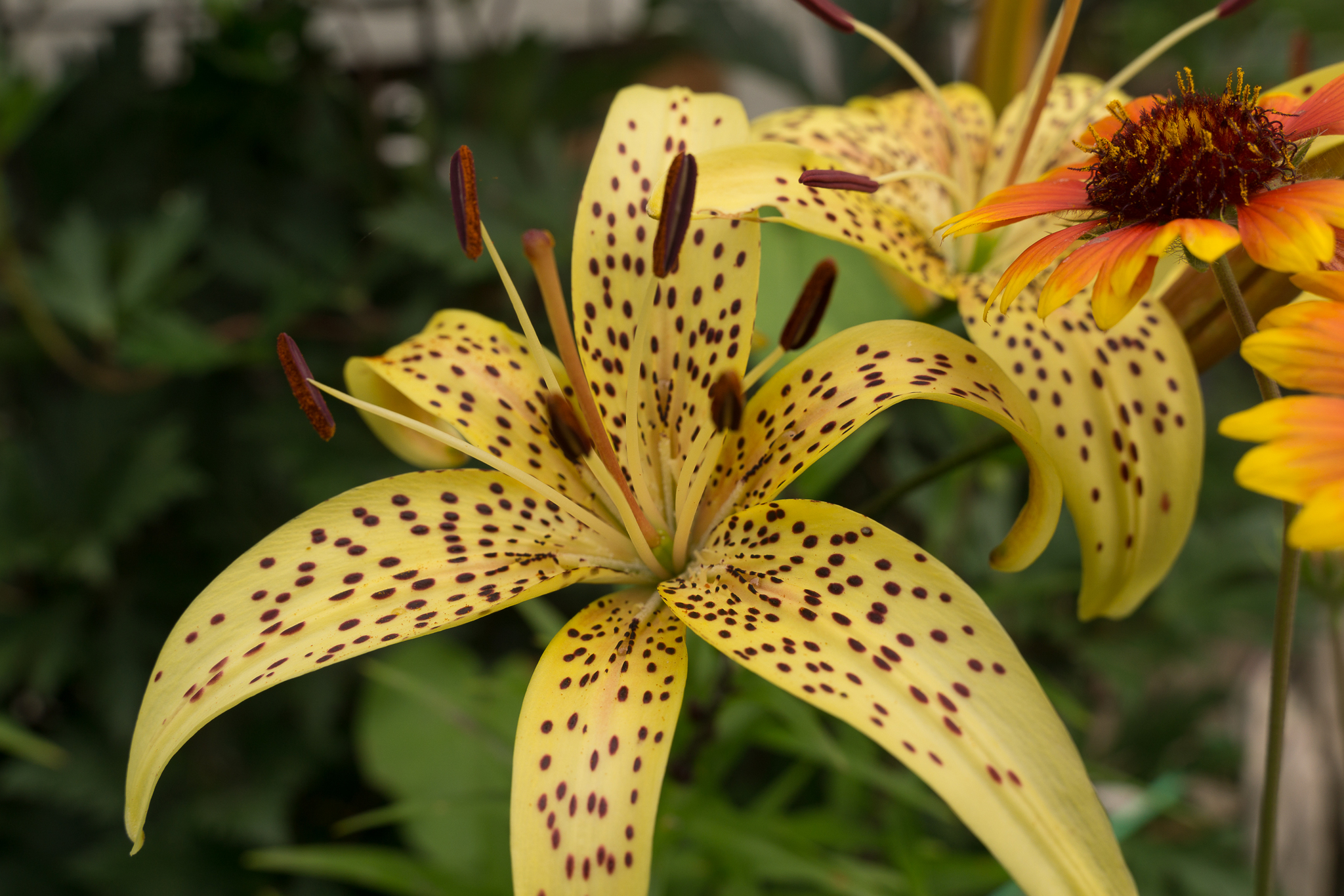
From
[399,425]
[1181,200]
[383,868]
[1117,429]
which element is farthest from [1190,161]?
[383,868]

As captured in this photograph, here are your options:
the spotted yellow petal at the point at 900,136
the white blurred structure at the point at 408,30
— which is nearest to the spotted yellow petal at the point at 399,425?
the spotted yellow petal at the point at 900,136

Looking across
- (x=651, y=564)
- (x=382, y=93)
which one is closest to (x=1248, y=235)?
(x=651, y=564)

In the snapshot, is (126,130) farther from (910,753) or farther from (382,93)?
(910,753)

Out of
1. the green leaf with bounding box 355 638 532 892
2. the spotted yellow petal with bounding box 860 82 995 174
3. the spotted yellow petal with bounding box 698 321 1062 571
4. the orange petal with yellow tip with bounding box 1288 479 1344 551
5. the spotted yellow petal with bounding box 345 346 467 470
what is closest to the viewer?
the orange petal with yellow tip with bounding box 1288 479 1344 551

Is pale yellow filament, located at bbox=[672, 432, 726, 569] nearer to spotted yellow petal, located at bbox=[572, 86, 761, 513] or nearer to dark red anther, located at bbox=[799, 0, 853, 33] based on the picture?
spotted yellow petal, located at bbox=[572, 86, 761, 513]

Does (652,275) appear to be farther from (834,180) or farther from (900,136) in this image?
(900,136)

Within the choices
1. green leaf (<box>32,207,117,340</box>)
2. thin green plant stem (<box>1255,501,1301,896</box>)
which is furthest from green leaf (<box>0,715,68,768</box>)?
thin green plant stem (<box>1255,501,1301,896</box>)

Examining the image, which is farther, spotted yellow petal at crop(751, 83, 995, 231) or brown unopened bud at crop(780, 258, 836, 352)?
spotted yellow petal at crop(751, 83, 995, 231)

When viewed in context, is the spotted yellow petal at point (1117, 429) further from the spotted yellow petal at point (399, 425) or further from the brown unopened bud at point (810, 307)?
the spotted yellow petal at point (399, 425)
